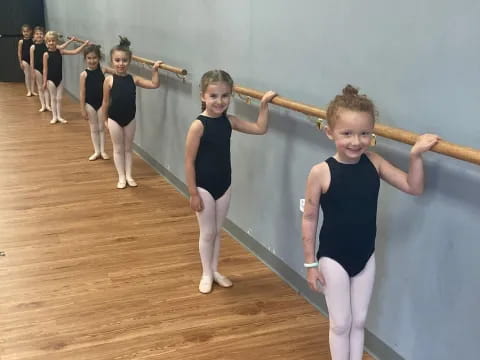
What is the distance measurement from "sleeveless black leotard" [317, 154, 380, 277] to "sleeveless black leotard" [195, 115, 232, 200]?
99 cm

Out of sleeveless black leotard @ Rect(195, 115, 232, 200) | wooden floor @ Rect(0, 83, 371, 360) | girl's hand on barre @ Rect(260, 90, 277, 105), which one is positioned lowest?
wooden floor @ Rect(0, 83, 371, 360)

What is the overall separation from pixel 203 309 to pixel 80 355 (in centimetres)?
69

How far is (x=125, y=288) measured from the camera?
3260 millimetres

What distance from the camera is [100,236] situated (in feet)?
13.2

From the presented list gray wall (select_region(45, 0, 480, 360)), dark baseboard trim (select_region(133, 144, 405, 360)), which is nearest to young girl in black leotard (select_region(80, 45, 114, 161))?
gray wall (select_region(45, 0, 480, 360))

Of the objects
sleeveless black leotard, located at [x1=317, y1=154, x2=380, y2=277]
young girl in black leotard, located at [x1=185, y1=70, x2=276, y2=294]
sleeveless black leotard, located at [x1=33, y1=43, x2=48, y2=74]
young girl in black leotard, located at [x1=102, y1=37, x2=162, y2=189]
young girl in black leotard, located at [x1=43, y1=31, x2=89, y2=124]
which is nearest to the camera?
sleeveless black leotard, located at [x1=317, y1=154, x2=380, y2=277]

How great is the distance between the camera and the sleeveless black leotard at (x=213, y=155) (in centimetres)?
300

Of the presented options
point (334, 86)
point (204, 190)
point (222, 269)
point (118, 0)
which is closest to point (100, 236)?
point (222, 269)

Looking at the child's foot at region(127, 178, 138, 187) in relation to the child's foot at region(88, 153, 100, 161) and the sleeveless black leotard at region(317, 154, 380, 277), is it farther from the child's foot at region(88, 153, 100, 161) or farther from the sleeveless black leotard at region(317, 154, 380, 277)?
the sleeveless black leotard at region(317, 154, 380, 277)

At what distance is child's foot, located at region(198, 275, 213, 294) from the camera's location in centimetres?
322

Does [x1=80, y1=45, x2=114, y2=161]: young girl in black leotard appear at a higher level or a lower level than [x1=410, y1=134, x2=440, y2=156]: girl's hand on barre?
lower

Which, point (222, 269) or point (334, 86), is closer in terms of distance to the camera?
point (334, 86)

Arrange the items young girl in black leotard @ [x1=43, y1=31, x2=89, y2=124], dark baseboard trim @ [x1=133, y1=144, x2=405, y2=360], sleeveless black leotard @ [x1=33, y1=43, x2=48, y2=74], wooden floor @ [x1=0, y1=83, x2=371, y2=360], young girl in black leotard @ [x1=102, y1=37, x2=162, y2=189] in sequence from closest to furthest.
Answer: dark baseboard trim @ [x1=133, y1=144, x2=405, y2=360] < wooden floor @ [x1=0, y1=83, x2=371, y2=360] < young girl in black leotard @ [x1=102, y1=37, x2=162, y2=189] < young girl in black leotard @ [x1=43, y1=31, x2=89, y2=124] < sleeveless black leotard @ [x1=33, y1=43, x2=48, y2=74]

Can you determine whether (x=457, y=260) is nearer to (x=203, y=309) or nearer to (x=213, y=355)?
(x=213, y=355)
